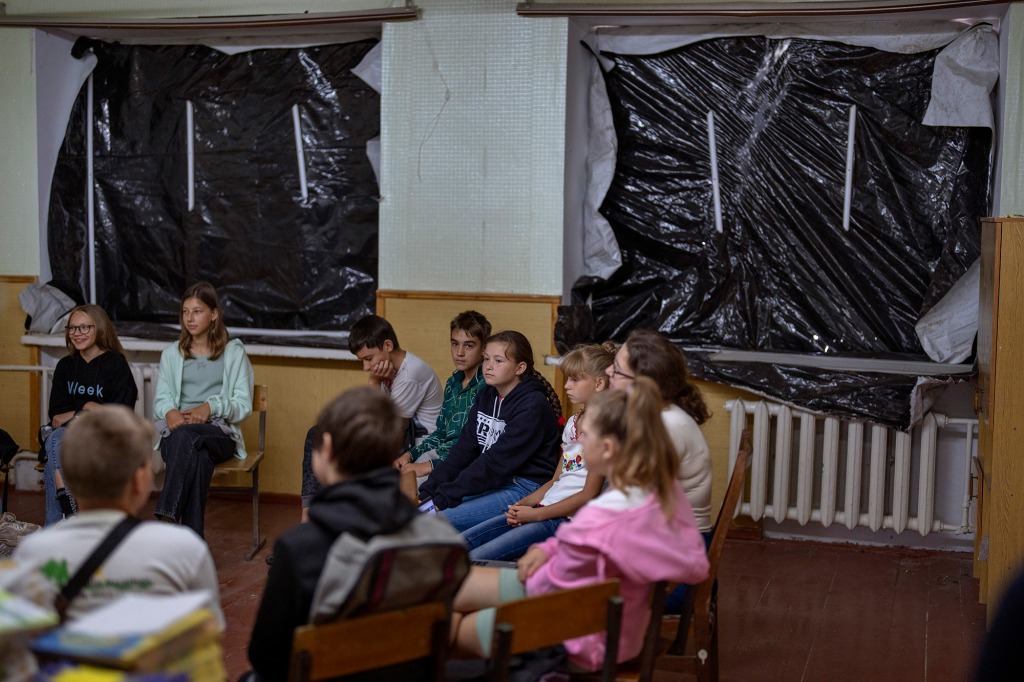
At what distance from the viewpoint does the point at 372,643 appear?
1718mm

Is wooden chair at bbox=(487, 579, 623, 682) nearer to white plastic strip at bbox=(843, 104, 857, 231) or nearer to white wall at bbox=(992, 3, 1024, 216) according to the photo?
white wall at bbox=(992, 3, 1024, 216)

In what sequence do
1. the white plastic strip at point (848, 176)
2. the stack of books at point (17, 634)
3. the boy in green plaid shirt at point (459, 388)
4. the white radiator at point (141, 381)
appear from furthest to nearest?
1. the white radiator at point (141, 381)
2. the white plastic strip at point (848, 176)
3. the boy in green plaid shirt at point (459, 388)
4. the stack of books at point (17, 634)

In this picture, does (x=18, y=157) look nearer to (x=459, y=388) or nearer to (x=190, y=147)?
(x=190, y=147)

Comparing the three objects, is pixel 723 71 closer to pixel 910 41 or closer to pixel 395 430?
pixel 910 41

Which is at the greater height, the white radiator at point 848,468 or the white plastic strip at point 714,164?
the white plastic strip at point 714,164

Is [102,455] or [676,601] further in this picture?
[676,601]

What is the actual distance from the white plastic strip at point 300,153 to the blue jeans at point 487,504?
2.32 m

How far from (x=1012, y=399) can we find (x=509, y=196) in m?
2.16

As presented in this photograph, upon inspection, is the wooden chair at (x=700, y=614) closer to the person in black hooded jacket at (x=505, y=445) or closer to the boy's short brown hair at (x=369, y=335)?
the person in black hooded jacket at (x=505, y=445)

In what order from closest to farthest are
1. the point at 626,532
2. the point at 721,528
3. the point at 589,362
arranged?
the point at 626,532 → the point at 721,528 → the point at 589,362

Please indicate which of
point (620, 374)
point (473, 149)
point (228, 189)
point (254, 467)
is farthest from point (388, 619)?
point (228, 189)

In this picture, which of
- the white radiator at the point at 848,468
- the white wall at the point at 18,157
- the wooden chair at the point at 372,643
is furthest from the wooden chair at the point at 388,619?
the white wall at the point at 18,157

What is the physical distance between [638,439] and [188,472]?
7.56 ft

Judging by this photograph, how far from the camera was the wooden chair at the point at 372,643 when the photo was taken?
164 centimetres
